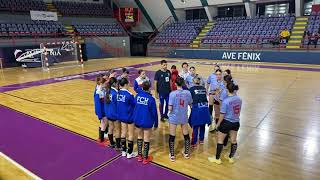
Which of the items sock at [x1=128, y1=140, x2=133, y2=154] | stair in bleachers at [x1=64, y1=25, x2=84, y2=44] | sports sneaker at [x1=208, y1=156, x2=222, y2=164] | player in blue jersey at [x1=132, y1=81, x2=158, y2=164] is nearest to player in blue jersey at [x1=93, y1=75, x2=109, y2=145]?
sock at [x1=128, y1=140, x2=133, y2=154]

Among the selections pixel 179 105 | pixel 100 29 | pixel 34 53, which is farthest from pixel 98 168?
pixel 100 29

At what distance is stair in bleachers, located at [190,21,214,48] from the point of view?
26.0 meters

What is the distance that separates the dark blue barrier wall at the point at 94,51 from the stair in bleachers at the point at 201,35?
9793 millimetres

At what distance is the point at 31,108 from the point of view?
8953 millimetres

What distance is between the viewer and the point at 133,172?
466 cm

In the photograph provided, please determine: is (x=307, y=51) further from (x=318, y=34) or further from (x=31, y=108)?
(x=31, y=108)

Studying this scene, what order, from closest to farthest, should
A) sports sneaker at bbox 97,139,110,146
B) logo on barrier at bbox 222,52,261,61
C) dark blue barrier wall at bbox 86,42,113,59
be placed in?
sports sneaker at bbox 97,139,110,146
logo on barrier at bbox 222,52,261,61
dark blue barrier wall at bbox 86,42,113,59

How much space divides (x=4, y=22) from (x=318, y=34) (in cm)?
2730

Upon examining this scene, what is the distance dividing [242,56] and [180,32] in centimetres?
878

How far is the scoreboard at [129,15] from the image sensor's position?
1214 inches

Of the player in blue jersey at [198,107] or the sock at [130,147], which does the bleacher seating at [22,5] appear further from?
the player in blue jersey at [198,107]

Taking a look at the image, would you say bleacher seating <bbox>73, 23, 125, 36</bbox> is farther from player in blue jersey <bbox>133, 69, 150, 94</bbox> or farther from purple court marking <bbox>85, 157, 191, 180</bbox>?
purple court marking <bbox>85, 157, 191, 180</bbox>

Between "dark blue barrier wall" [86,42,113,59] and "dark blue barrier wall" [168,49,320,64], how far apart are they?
752 centimetres

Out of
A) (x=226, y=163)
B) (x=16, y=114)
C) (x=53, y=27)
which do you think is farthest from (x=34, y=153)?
(x=53, y=27)
